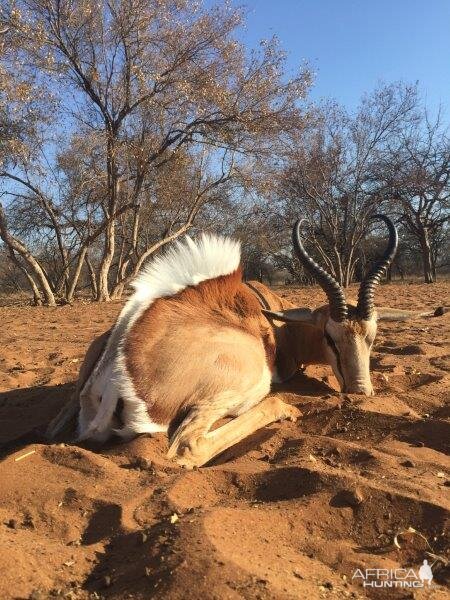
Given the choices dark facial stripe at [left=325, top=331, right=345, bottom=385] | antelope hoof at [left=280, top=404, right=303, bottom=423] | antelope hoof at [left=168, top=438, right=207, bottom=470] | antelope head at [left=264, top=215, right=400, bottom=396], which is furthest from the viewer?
dark facial stripe at [left=325, top=331, right=345, bottom=385]

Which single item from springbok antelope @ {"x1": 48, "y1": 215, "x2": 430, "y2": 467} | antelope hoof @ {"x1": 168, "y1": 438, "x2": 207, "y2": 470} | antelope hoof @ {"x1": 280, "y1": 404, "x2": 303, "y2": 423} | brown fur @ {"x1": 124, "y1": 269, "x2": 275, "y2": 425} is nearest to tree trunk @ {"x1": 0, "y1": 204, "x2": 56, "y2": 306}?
springbok antelope @ {"x1": 48, "y1": 215, "x2": 430, "y2": 467}

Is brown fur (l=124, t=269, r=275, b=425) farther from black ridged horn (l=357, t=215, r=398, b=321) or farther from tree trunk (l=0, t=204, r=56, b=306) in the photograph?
tree trunk (l=0, t=204, r=56, b=306)

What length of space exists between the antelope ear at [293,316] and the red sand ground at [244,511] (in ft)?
3.32

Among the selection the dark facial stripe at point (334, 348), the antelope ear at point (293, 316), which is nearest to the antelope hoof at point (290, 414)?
the dark facial stripe at point (334, 348)

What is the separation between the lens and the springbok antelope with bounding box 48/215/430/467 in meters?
3.49

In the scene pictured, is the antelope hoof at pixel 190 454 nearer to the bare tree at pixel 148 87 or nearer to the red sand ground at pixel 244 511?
the red sand ground at pixel 244 511

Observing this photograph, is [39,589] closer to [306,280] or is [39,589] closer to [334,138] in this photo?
[334,138]

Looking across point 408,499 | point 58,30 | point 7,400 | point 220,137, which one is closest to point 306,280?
point 220,137

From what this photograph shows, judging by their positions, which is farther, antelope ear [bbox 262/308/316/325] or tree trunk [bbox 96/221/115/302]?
tree trunk [bbox 96/221/115/302]

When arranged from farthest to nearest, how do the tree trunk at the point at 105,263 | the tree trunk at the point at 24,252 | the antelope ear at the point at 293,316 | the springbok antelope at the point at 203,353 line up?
the tree trunk at the point at 105,263 < the tree trunk at the point at 24,252 < the antelope ear at the point at 293,316 < the springbok antelope at the point at 203,353

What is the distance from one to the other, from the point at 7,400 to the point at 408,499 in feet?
12.2

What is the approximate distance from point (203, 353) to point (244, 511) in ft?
5.01

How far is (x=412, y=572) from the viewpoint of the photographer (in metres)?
2.01

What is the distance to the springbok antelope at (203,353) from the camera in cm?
349
